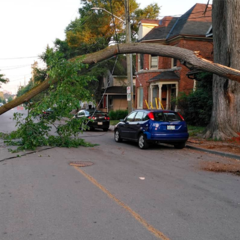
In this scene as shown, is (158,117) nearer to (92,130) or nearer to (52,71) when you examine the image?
(52,71)

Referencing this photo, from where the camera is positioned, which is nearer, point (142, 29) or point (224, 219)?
point (224, 219)

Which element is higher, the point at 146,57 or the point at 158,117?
the point at 146,57

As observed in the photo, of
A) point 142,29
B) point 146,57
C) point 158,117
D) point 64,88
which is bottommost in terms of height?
point 158,117

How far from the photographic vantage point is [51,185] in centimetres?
625

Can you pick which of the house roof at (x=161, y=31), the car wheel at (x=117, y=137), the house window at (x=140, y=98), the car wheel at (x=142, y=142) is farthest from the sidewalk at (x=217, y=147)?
the house window at (x=140, y=98)

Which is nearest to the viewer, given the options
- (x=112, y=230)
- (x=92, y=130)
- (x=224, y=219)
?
(x=112, y=230)

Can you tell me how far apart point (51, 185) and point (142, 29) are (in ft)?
82.1

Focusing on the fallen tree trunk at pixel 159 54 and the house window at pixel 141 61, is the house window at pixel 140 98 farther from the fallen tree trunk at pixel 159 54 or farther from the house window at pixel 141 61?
the fallen tree trunk at pixel 159 54

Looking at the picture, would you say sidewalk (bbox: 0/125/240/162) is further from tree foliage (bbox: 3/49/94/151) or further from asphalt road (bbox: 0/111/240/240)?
asphalt road (bbox: 0/111/240/240)

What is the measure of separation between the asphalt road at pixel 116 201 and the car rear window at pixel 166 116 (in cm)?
269

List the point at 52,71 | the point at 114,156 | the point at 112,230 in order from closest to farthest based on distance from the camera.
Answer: the point at 112,230
the point at 114,156
the point at 52,71

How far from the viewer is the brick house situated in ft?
80.9

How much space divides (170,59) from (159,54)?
14.7 m

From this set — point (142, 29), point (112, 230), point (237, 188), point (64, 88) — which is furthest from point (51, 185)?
point (142, 29)
